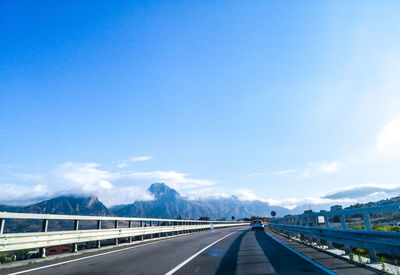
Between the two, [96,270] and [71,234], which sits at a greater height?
[71,234]

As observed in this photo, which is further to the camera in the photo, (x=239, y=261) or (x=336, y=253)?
(x=336, y=253)

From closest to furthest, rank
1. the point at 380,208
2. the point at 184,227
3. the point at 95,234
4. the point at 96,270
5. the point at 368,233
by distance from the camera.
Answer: the point at 380,208 < the point at 368,233 < the point at 96,270 < the point at 95,234 < the point at 184,227

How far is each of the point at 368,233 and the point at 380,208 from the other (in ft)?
2.58

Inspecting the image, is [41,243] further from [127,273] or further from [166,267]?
[166,267]

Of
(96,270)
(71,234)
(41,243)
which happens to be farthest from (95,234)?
(96,270)

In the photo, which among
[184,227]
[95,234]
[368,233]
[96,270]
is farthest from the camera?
[184,227]

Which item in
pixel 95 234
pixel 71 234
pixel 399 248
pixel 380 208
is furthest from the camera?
pixel 95 234

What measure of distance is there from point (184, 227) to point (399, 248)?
23957mm

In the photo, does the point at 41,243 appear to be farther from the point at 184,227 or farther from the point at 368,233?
the point at 184,227

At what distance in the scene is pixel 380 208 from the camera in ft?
20.0

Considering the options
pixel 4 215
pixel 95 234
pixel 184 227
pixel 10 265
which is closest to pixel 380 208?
pixel 4 215

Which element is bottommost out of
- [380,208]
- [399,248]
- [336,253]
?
[336,253]

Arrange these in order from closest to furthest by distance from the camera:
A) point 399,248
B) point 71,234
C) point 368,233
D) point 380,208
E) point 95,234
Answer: point 399,248, point 380,208, point 368,233, point 71,234, point 95,234

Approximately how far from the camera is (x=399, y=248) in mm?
5328
